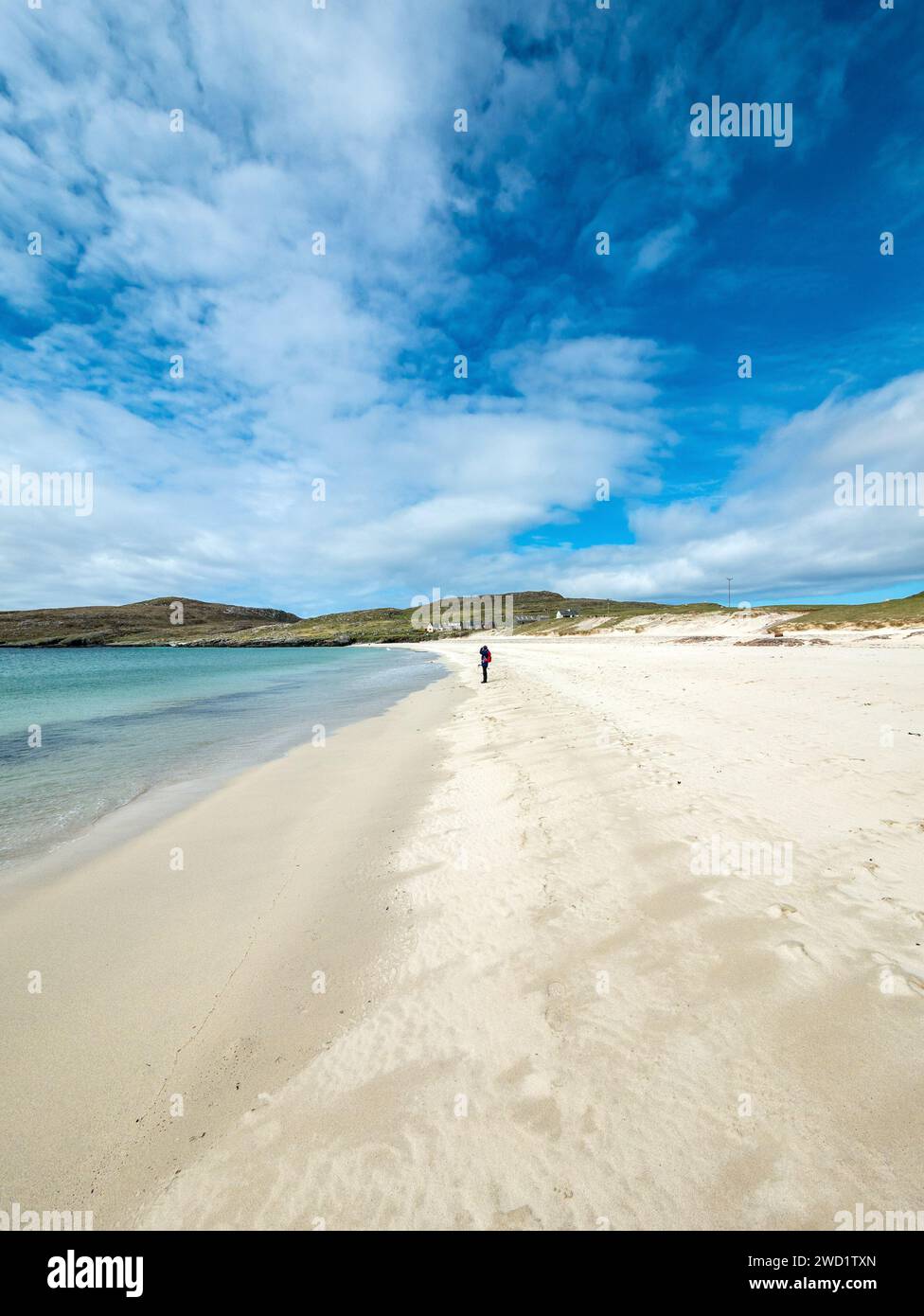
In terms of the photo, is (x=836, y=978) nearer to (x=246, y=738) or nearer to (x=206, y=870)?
(x=206, y=870)

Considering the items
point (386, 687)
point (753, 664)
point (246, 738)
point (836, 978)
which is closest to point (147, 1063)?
point (836, 978)

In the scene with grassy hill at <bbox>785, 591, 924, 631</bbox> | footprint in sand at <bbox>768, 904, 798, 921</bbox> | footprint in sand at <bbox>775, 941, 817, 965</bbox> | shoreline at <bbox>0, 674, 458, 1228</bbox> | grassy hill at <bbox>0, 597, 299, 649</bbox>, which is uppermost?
grassy hill at <bbox>0, 597, 299, 649</bbox>

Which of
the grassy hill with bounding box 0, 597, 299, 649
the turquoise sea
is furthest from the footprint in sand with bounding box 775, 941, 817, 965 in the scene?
the grassy hill with bounding box 0, 597, 299, 649

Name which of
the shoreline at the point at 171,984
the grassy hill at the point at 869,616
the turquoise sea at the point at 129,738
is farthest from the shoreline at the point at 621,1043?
the grassy hill at the point at 869,616

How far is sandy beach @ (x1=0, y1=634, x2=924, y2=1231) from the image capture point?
8.85 ft

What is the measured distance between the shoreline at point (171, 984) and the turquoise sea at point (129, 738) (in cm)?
256

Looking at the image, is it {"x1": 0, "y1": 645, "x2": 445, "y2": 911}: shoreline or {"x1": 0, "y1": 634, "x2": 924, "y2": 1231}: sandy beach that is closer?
{"x1": 0, "y1": 634, "x2": 924, "y2": 1231}: sandy beach

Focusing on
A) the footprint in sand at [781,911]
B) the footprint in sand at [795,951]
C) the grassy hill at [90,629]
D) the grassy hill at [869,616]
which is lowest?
the footprint in sand at [795,951]

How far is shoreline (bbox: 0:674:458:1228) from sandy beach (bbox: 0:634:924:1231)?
1.0 inches

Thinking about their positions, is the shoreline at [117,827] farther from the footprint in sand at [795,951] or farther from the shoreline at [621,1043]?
the footprint in sand at [795,951]

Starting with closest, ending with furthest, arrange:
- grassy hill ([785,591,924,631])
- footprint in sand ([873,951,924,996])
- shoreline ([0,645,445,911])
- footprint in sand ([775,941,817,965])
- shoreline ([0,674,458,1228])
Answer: shoreline ([0,674,458,1228])
footprint in sand ([873,951,924,996])
footprint in sand ([775,941,817,965])
shoreline ([0,645,445,911])
grassy hill ([785,591,924,631])

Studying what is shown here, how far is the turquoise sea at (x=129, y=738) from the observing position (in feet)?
31.2

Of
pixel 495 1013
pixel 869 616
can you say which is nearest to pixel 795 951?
pixel 495 1013

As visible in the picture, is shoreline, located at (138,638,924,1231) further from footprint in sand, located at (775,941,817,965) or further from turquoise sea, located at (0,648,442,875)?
turquoise sea, located at (0,648,442,875)
